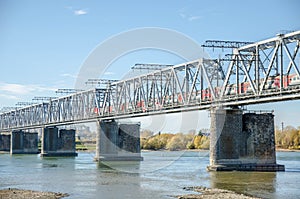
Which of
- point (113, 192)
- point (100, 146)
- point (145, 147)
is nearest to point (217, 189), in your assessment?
point (113, 192)

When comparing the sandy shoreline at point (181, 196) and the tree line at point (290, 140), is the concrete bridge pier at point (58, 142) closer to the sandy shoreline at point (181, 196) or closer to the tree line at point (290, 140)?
the tree line at point (290, 140)

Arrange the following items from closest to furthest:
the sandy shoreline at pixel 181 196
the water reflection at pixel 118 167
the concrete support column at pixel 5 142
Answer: the sandy shoreline at pixel 181 196
the water reflection at pixel 118 167
the concrete support column at pixel 5 142

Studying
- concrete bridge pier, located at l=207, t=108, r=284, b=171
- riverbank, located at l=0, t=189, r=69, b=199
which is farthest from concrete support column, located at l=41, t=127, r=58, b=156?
riverbank, located at l=0, t=189, r=69, b=199

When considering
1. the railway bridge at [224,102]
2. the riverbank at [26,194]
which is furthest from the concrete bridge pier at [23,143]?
the riverbank at [26,194]

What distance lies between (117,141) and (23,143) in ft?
230

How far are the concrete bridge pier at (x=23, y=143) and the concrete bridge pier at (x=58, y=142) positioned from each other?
61.8 ft

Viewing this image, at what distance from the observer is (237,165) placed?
65.1 metres

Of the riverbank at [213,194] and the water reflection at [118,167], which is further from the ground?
the water reflection at [118,167]

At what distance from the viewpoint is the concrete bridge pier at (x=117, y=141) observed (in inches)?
4075

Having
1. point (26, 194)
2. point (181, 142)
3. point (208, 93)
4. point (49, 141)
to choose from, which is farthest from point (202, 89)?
point (181, 142)

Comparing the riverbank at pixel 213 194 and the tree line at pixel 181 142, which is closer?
the riverbank at pixel 213 194

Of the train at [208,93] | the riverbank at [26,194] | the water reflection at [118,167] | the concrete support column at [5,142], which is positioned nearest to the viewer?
the riverbank at [26,194]

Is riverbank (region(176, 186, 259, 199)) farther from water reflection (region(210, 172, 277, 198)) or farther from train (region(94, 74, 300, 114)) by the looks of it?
train (region(94, 74, 300, 114))

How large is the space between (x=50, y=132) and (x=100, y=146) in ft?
155
